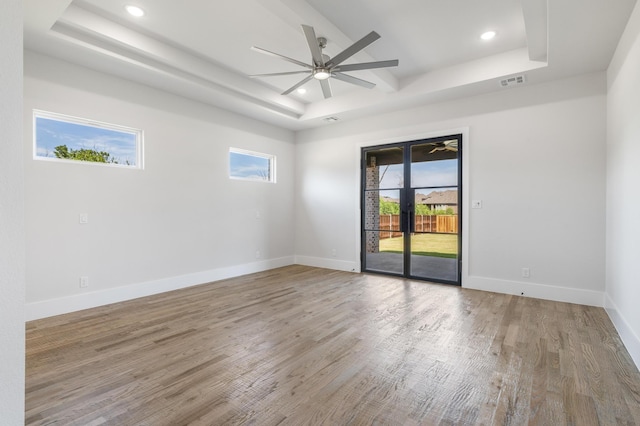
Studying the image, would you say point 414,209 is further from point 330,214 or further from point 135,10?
point 135,10

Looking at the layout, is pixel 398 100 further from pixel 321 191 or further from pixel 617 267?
pixel 617 267

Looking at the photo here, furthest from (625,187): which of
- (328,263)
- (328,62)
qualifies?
(328,263)

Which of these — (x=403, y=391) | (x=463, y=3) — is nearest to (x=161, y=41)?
(x=463, y=3)

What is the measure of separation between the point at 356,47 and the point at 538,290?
4.05 metres

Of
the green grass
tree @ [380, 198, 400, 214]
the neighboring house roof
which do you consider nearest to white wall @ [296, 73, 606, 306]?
the neighboring house roof

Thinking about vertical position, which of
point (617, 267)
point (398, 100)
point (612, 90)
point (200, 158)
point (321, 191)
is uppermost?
point (398, 100)

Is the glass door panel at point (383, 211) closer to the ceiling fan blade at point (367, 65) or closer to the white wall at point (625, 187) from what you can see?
the ceiling fan blade at point (367, 65)

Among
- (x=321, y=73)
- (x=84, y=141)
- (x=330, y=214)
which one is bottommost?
(x=330, y=214)

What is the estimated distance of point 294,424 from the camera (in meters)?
1.81

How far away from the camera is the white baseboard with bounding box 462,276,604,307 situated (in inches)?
159

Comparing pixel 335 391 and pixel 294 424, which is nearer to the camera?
pixel 294 424

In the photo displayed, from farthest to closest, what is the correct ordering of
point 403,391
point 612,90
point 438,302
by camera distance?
point 438,302, point 612,90, point 403,391

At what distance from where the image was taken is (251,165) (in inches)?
244

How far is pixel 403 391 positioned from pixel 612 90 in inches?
164
